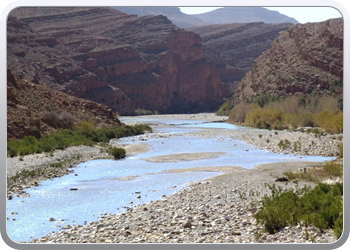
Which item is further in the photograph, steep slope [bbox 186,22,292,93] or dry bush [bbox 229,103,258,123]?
steep slope [bbox 186,22,292,93]

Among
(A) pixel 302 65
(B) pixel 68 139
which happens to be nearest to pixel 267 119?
(A) pixel 302 65

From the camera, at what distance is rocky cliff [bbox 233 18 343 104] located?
191ft

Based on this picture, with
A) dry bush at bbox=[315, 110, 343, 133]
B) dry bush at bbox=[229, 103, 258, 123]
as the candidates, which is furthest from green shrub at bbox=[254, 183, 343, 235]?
dry bush at bbox=[229, 103, 258, 123]

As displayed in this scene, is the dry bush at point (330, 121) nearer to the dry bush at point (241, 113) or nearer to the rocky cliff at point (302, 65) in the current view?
the rocky cliff at point (302, 65)

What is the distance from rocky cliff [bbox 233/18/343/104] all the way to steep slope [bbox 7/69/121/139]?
21673 millimetres

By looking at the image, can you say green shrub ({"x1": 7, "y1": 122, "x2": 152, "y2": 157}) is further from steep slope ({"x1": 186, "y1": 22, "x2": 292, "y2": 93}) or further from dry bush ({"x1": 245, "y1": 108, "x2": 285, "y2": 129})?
steep slope ({"x1": 186, "y1": 22, "x2": 292, "y2": 93})

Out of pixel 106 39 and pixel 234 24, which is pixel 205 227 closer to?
pixel 106 39

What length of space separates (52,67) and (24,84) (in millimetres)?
40059

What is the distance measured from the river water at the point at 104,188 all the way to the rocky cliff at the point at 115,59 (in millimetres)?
45987

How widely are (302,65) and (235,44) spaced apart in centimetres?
9096

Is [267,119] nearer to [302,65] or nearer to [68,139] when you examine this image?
[302,65]

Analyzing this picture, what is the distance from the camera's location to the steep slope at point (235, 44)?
141250 mm

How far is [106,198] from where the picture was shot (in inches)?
643
